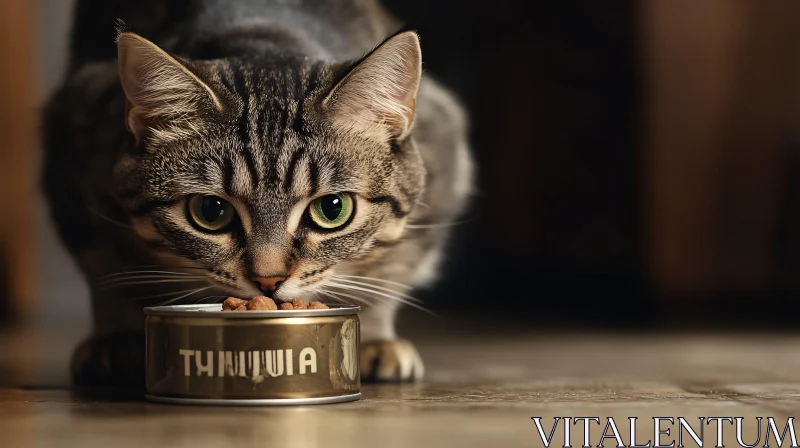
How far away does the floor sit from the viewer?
1.07m

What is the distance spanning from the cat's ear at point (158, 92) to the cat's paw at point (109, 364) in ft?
1.11

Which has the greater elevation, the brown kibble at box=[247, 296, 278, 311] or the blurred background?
the blurred background

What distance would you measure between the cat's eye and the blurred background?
161 centimetres

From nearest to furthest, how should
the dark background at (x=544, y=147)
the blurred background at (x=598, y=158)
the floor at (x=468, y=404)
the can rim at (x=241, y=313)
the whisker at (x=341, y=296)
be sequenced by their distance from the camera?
the floor at (x=468, y=404) < the can rim at (x=241, y=313) < the whisker at (x=341, y=296) < the blurred background at (x=598, y=158) < the dark background at (x=544, y=147)

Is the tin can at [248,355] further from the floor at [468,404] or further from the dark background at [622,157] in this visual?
the dark background at [622,157]

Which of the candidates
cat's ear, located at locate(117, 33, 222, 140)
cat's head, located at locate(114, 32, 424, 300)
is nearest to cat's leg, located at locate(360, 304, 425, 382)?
cat's head, located at locate(114, 32, 424, 300)

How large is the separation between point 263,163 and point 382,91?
0.22 m

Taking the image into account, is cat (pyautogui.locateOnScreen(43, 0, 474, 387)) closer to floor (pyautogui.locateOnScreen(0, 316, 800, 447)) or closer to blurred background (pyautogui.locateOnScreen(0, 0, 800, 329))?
floor (pyautogui.locateOnScreen(0, 316, 800, 447))

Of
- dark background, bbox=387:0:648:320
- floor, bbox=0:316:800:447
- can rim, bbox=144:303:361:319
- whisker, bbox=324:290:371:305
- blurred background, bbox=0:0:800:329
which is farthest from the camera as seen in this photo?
dark background, bbox=387:0:648:320

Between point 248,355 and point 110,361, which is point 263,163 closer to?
point 248,355

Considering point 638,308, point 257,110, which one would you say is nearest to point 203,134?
point 257,110

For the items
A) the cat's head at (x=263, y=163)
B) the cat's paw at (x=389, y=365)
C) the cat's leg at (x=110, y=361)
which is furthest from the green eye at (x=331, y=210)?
the cat's leg at (x=110, y=361)

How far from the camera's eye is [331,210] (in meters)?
1.46

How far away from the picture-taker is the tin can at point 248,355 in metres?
1.23
